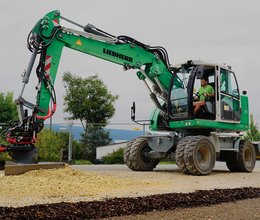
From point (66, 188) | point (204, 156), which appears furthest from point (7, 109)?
point (66, 188)

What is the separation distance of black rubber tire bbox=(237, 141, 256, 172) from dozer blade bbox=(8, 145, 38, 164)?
6.73 m

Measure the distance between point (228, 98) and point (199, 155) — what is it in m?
2.18

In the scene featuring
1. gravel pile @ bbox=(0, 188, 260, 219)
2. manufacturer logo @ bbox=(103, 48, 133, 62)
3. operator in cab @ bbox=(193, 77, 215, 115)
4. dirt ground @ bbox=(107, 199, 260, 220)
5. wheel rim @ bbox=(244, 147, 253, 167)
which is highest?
manufacturer logo @ bbox=(103, 48, 133, 62)

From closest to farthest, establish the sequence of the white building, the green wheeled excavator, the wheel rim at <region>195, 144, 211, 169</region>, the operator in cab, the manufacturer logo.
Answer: the green wheeled excavator → the wheel rim at <region>195, 144, 211, 169</region> → the manufacturer logo → the operator in cab → the white building

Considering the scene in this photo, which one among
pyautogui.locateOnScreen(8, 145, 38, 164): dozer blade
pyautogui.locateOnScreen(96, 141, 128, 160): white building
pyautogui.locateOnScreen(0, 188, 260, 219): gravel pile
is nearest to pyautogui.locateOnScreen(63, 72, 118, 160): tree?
pyautogui.locateOnScreen(96, 141, 128, 160): white building

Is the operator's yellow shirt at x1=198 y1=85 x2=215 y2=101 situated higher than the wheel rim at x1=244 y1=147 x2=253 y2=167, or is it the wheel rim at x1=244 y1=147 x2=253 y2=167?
the operator's yellow shirt at x1=198 y1=85 x2=215 y2=101

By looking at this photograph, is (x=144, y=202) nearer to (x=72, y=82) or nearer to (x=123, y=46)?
(x=123, y=46)

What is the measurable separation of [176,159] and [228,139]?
2.81 m

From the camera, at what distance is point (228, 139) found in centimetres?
1370

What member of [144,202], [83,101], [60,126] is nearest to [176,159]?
[144,202]

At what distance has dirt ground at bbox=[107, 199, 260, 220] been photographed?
498 centimetres

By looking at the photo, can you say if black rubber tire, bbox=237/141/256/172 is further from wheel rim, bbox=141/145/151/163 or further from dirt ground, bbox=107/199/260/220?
dirt ground, bbox=107/199/260/220

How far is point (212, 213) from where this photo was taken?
530cm

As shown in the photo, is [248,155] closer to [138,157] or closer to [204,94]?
[204,94]
